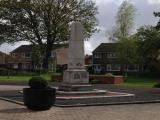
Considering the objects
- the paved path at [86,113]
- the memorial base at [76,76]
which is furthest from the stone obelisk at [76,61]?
the paved path at [86,113]

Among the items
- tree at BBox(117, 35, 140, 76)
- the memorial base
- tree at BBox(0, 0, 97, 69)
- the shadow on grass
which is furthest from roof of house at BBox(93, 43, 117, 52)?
the shadow on grass

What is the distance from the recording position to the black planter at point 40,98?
1848 cm

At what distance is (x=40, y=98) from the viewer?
18438 millimetres

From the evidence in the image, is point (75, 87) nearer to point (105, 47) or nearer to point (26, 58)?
point (105, 47)

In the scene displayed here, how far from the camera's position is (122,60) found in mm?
88438

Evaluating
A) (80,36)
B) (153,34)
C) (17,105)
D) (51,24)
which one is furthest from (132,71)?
(17,105)

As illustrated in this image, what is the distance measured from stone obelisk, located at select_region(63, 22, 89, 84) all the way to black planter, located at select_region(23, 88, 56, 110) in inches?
318

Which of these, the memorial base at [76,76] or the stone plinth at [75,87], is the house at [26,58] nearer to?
the memorial base at [76,76]

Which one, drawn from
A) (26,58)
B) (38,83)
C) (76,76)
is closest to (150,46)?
(76,76)

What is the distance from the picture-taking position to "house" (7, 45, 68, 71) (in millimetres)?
111312

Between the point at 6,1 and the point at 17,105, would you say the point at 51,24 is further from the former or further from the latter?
the point at 17,105

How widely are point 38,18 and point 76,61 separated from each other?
145 ft

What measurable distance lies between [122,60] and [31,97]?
7055 cm

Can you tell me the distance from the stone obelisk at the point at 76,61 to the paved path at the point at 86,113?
20.3 ft
